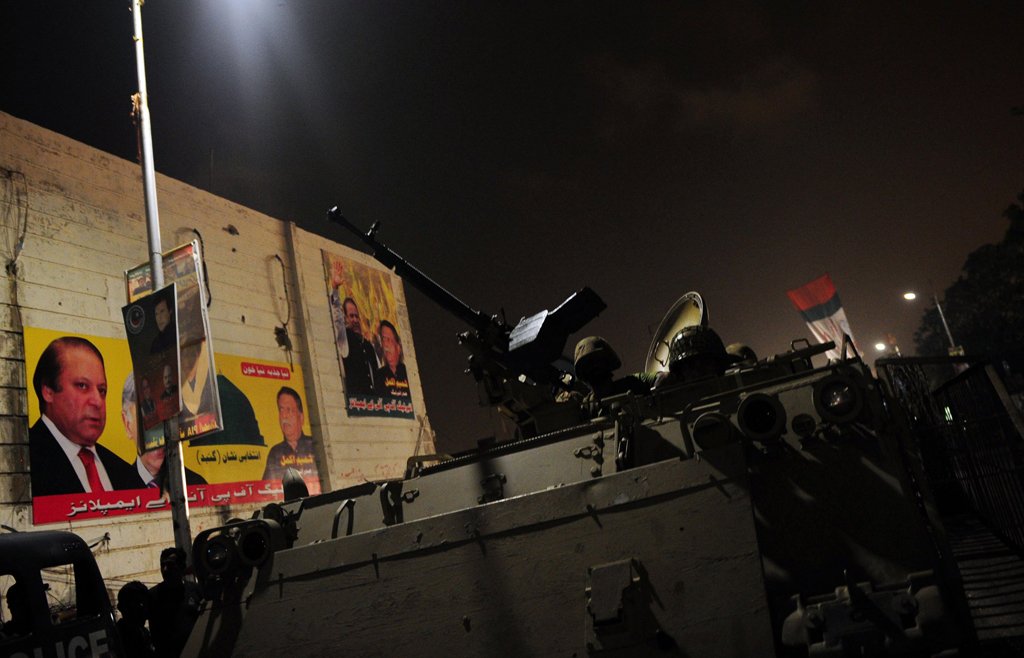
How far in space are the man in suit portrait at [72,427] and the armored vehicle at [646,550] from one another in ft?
24.7

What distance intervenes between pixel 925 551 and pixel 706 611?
39.7 inches

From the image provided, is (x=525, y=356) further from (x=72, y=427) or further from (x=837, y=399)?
→ (x=72, y=427)

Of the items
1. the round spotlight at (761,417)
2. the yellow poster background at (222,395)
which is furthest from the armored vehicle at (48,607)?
the yellow poster background at (222,395)

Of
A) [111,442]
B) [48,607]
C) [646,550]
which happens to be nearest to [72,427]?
[111,442]

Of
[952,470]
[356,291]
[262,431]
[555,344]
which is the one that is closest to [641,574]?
[555,344]

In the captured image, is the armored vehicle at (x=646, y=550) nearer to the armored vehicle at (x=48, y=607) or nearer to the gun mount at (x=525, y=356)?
the armored vehicle at (x=48, y=607)

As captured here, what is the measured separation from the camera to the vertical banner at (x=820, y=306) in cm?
1741

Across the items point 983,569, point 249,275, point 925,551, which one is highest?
point 249,275

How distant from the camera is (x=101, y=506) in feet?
38.4

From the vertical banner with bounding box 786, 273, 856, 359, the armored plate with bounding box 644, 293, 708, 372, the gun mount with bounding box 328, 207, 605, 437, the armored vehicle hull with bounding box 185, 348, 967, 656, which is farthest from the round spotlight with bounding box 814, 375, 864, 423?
the vertical banner with bounding box 786, 273, 856, 359

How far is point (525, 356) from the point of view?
283 inches

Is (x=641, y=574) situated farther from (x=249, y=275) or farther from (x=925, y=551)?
(x=249, y=275)

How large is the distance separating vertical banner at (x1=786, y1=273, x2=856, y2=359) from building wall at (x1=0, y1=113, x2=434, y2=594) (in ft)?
34.2

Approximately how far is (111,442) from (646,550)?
10.7 meters
